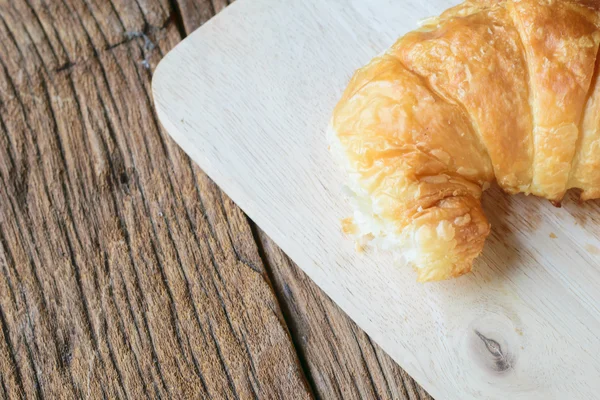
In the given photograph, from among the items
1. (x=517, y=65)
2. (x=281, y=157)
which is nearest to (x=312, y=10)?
(x=281, y=157)

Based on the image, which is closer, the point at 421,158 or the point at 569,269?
the point at 421,158

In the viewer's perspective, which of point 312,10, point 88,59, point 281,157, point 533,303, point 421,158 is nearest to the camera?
point 421,158

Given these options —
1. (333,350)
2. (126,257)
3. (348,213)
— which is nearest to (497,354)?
(333,350)

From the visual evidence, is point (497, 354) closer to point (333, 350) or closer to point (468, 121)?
point (333, 350)

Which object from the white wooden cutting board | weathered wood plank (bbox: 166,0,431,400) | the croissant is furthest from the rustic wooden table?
the croissant

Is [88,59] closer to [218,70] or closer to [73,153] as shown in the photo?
[73,153]

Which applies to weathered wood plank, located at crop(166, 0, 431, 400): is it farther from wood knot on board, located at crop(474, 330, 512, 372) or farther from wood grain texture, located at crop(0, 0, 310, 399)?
wood knot on board, located at crop(474, 330, 512, 372)

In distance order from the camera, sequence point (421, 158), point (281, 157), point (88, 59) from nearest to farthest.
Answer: point (421, 158)
point (281, 157)
point (88, 59)
